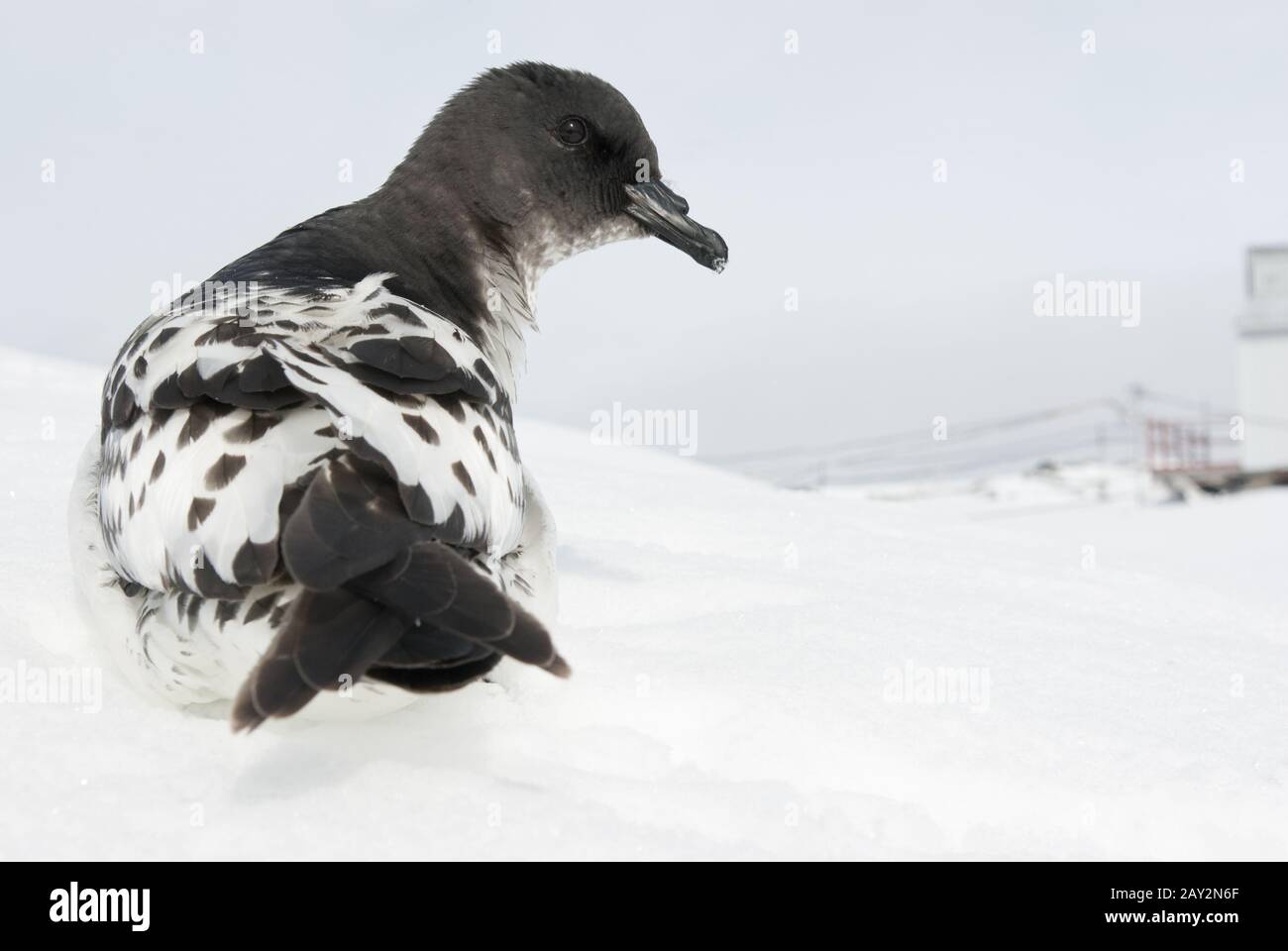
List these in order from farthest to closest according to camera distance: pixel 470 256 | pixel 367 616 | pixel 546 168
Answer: pixel 546 168
pixel 470 256
pixel 367 616

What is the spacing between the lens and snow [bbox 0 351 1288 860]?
2434 millimetres

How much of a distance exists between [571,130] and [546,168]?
0.18 meters

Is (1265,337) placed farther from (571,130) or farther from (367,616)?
(367,616)

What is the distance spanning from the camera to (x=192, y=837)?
7.66 feet

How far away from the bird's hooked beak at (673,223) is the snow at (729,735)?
119cm

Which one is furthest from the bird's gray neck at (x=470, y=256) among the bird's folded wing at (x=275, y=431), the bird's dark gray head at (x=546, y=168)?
the bird's folded wing at (x=275, y=431)

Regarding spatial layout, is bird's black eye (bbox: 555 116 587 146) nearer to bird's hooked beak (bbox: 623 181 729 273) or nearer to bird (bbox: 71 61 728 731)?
bird's hooked beak (bbox: 623 181 729 273)

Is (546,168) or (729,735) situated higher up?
(546,168)

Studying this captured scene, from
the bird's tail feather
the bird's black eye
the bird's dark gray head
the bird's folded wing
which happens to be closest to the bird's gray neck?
the bird's dark gray head

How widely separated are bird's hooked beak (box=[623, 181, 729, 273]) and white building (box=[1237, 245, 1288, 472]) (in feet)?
88.2

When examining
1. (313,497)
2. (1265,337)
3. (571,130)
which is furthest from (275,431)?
(1265,337)

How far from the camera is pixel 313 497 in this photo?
2182 millimetres

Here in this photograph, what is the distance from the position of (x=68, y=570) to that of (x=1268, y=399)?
2938cm

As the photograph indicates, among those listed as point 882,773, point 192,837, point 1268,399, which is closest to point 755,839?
point 882,773
